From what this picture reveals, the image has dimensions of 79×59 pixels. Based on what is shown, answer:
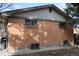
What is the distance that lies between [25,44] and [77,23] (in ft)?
2.51

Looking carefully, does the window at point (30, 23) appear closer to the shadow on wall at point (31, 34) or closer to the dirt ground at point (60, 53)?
the shadow on wall at point (31, 34)

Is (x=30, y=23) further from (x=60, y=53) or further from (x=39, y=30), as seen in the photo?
(x=60, y=53)

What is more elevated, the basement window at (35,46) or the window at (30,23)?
the window at (30,23)

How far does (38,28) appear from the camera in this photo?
196 cm

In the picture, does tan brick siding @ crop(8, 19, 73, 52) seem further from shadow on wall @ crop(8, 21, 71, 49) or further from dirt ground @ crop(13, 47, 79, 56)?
dirt ground @ crop(13, 47, 79, 56)

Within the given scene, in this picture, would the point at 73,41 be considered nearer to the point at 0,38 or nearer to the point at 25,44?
the point at 25,44

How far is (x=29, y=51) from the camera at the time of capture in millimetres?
1923

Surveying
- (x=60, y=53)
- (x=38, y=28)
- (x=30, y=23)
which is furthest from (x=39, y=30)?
(x=60, y=53)

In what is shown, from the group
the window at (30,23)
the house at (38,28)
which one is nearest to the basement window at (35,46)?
the house at (38,28)

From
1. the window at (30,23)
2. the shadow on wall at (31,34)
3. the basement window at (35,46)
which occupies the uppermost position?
the window at (30,23)

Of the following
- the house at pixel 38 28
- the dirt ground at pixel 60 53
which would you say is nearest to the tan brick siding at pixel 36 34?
the house at pixel 38 28

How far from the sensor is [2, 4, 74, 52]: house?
6.12 feet

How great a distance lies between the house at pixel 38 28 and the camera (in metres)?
1.87

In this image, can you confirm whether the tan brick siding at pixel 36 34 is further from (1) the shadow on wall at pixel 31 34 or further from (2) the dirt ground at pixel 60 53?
(2) the dirt ground at pixel 60 53
